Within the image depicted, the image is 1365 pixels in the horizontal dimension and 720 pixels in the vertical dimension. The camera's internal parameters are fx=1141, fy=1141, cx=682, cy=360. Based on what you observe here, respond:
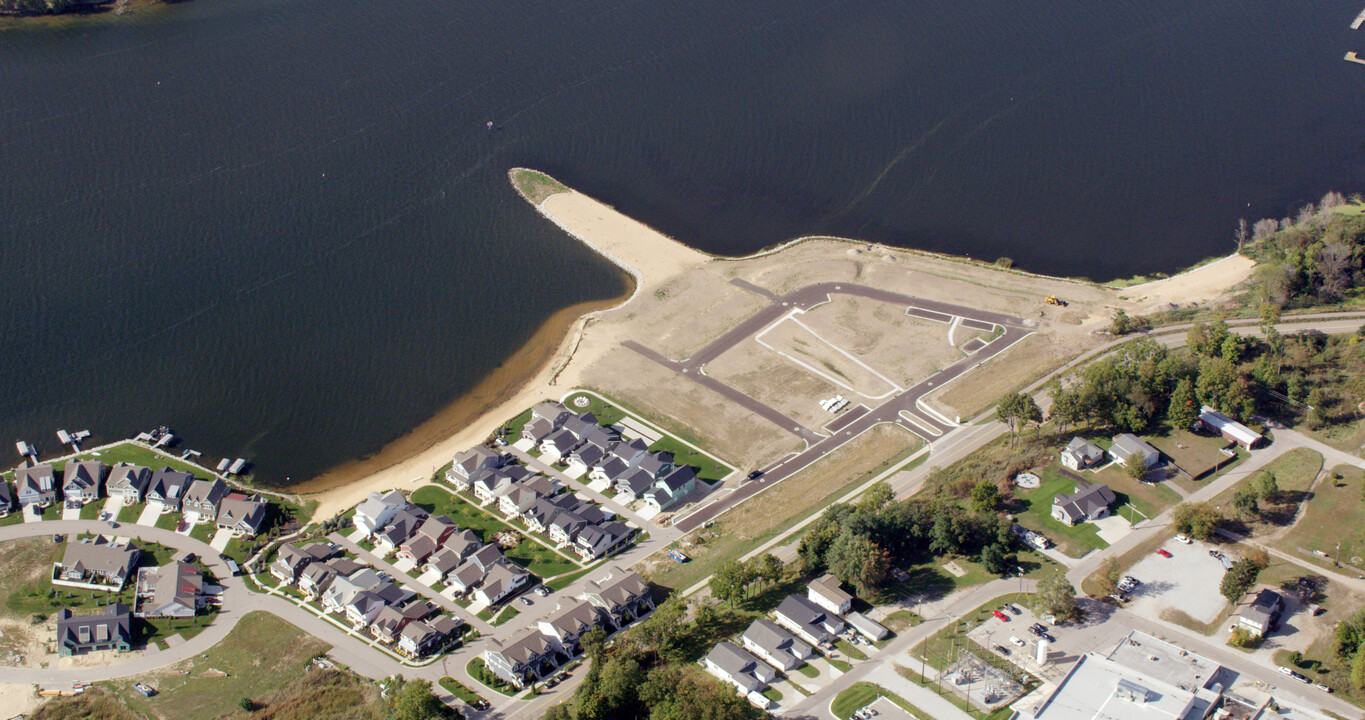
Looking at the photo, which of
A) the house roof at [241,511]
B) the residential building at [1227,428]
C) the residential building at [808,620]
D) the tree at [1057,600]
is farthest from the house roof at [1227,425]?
the house roof at [241,511]

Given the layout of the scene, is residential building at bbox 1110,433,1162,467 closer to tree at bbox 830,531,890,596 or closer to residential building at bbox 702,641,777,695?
tree at bbox 830,531,890,596

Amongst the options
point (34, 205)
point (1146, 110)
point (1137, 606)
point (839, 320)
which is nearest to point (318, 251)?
point (34, 205)

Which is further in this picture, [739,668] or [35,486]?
[35,486]

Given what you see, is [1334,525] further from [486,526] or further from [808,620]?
[486,526]

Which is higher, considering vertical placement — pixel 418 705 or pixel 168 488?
pixel 418 705

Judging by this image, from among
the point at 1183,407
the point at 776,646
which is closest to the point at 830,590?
the point at 776,646

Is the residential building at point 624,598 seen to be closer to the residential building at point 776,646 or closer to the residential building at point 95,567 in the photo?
the residential building at point 776,646

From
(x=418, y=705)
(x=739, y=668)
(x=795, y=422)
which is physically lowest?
(x=418, y=705)
